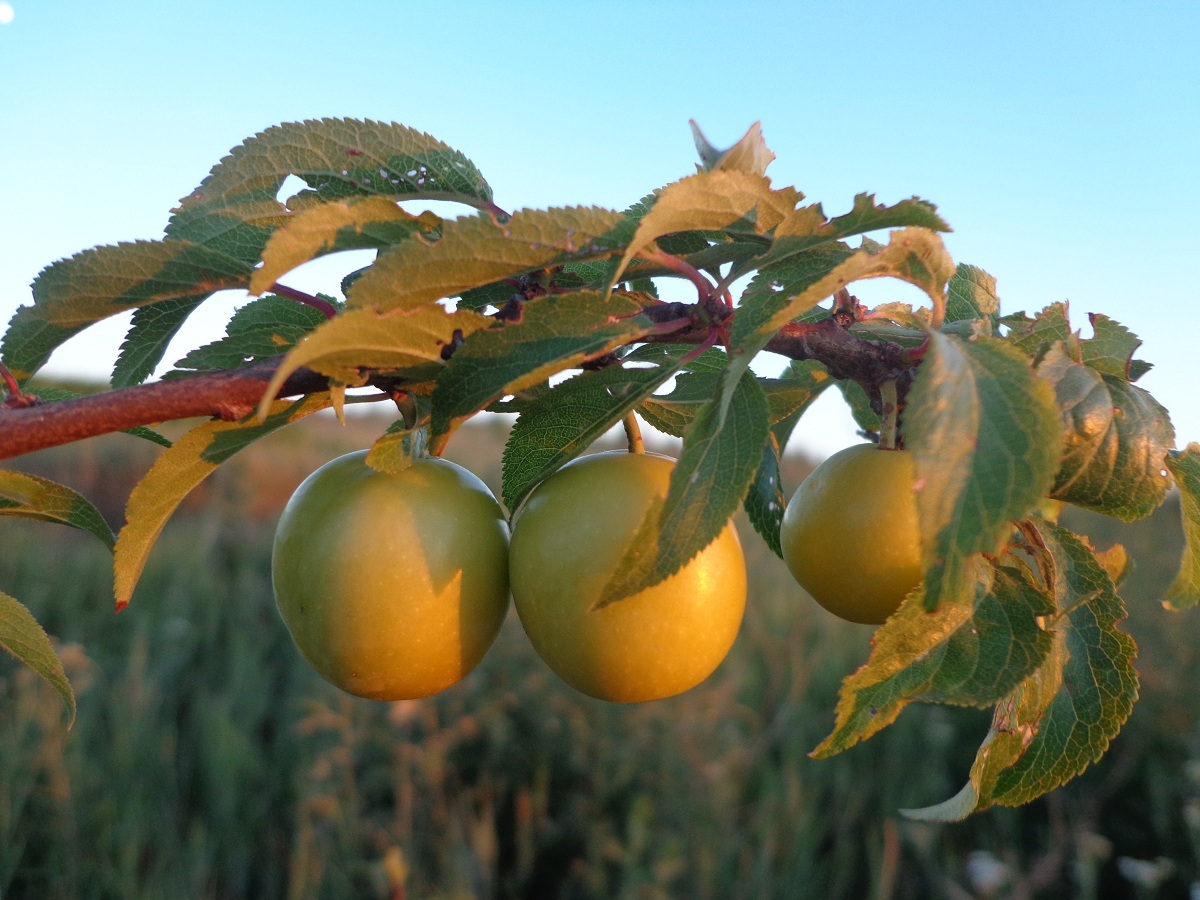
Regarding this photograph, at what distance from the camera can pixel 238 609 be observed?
3.72 meters

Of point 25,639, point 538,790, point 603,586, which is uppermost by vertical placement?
point 603,586

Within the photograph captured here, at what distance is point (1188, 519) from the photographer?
24.2 inches

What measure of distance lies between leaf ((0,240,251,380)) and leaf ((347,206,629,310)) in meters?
0.15

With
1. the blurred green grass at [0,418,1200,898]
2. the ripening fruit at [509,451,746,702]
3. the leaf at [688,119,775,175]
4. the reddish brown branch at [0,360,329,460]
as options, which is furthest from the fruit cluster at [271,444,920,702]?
the blurred green grass at [0,418,1200,898]

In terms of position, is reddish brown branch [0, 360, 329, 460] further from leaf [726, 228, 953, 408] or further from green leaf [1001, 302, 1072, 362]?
green leaf [1001, 302, 1072, 362]

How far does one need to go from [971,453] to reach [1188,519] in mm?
311

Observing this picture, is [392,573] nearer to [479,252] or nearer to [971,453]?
[479,252]

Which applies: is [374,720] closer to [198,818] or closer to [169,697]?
[198,818]

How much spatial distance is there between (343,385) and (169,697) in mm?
2942

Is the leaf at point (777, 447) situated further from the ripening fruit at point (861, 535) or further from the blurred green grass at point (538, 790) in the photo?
the blurred green grass at point (538, 790)

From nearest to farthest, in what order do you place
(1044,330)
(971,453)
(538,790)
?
(971,453) → (1044,330) → (538,790)

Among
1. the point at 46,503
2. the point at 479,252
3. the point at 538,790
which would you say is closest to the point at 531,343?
the point at 479,252

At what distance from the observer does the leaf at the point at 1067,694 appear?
1.90 feet

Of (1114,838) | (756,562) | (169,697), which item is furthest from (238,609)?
(1114,838)
